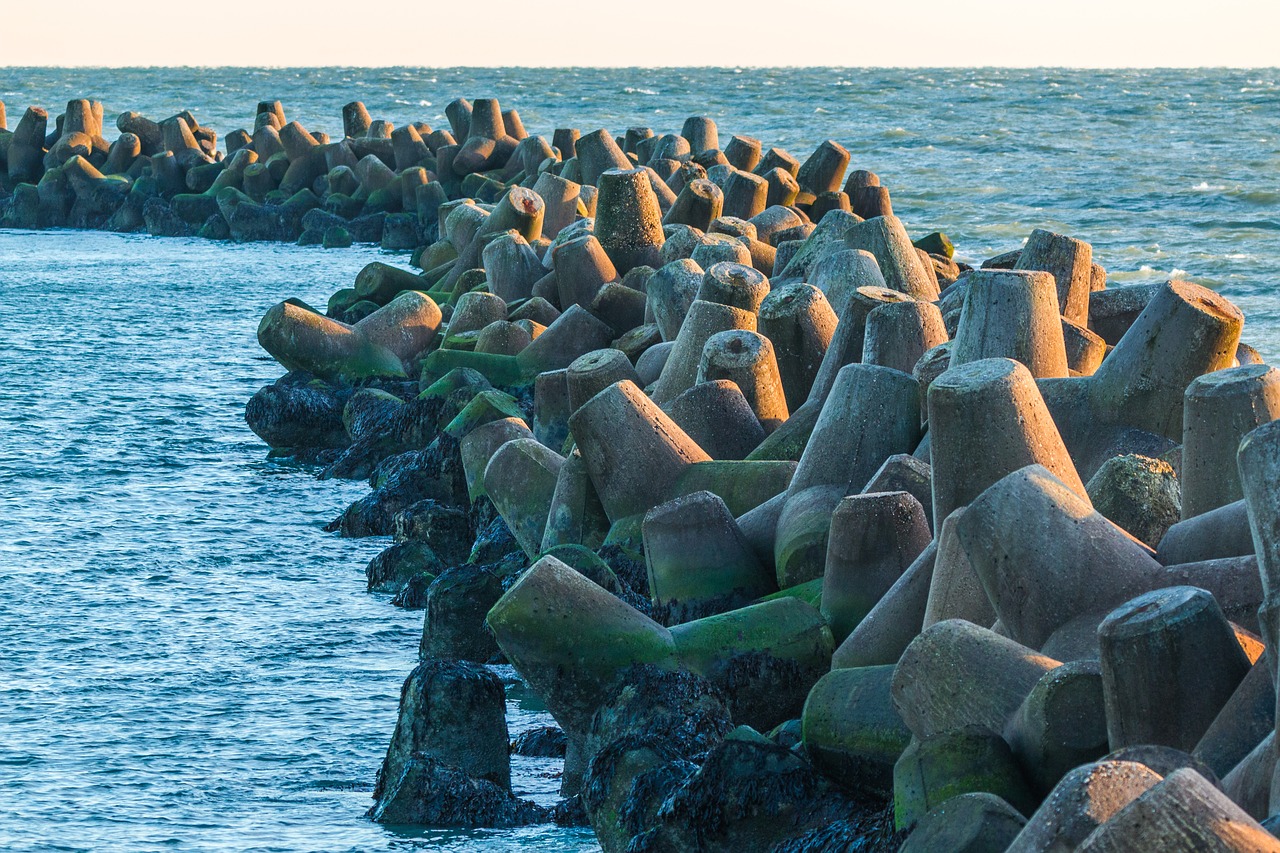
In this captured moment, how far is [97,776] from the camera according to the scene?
193 inches

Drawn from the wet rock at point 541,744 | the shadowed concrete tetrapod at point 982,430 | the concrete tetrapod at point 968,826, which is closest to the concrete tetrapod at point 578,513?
the wet rock at point 541,744

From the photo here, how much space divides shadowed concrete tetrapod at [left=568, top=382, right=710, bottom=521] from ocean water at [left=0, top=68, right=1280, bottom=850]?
35.9 inches

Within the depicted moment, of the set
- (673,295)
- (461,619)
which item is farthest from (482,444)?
(461,619)

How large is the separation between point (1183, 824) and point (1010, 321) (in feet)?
11.3

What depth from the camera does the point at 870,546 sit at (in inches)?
192

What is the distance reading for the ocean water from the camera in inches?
189

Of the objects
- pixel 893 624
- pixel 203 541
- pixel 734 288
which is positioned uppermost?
pixel 734 288

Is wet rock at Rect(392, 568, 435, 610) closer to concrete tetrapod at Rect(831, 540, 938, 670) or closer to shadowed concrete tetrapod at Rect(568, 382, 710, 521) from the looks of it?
shadowed concrete tetrapod at Rect(568, 382, 710, 521)

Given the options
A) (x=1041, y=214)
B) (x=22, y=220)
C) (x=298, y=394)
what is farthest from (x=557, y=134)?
(x=298, y=394)

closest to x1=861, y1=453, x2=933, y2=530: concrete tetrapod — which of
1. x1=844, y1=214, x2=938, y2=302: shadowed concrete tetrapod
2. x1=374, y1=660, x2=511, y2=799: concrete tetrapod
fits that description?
x1=374, y1=660, x2=511, y2=799: concrete tetrapod

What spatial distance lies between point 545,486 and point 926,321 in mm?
1719

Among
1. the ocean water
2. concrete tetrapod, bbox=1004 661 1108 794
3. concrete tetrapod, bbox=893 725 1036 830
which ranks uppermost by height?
concrete tetrapod, bbox=1004 661 1108 794

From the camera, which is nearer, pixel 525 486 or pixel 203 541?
pixel 525 486

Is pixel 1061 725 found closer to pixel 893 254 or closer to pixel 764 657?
pixel 764 657
